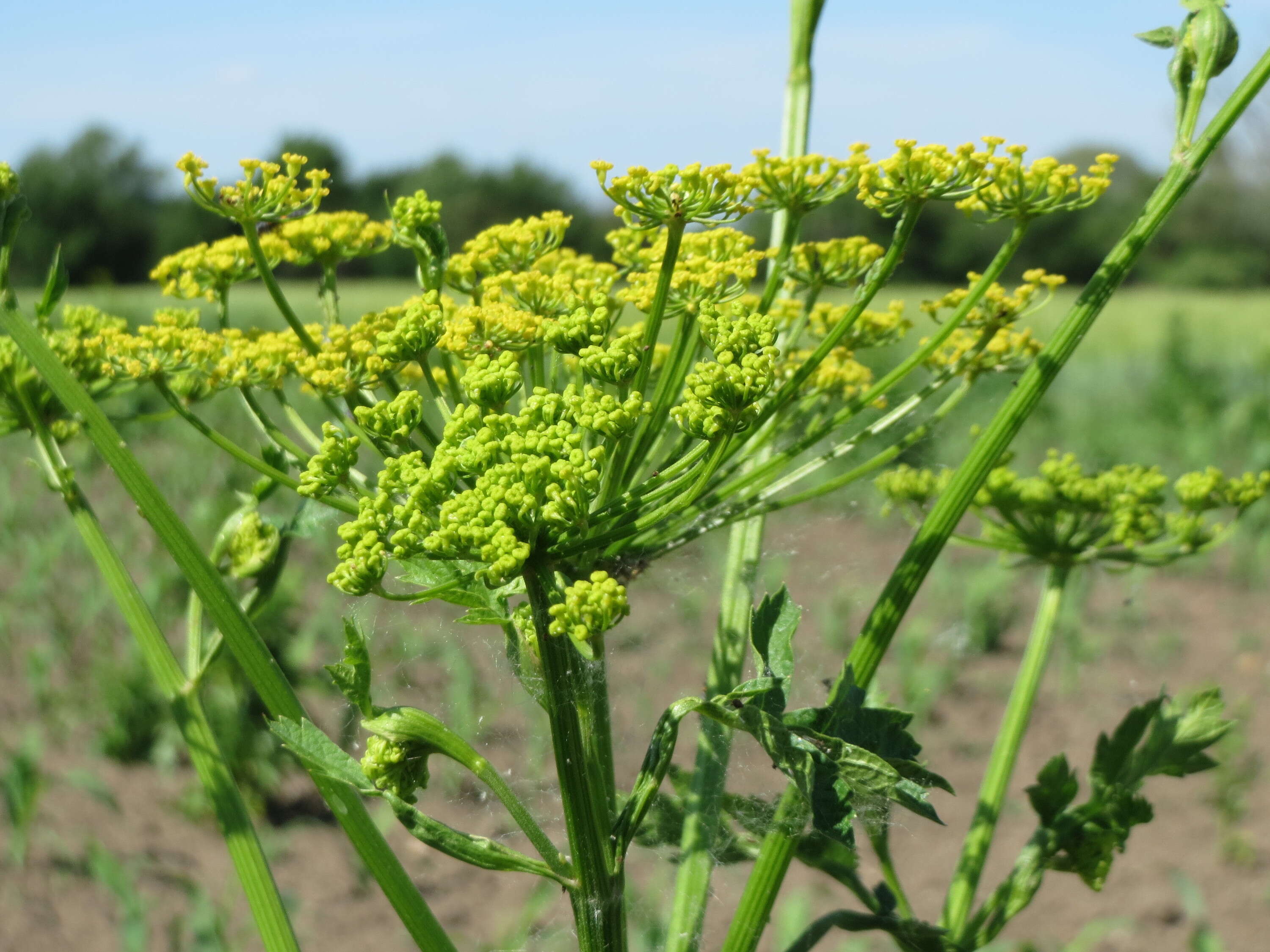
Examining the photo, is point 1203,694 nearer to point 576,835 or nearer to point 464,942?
point 576,835

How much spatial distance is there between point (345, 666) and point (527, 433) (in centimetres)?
31

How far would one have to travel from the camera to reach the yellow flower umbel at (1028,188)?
52.5 inches

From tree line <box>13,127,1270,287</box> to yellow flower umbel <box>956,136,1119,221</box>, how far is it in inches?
1650

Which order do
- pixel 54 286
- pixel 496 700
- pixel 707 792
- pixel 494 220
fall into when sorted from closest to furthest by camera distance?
pixel 54 286 < pixel 707 792 < pixel 496 700 < pixel 494 220

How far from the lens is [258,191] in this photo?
A: 1473 mm

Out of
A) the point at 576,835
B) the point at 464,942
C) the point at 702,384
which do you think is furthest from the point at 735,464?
the point at 464,942

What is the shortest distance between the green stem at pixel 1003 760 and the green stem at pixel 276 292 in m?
1.17

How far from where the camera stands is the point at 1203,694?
188cm

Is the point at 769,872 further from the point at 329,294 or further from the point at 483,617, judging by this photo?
the point at 329,294

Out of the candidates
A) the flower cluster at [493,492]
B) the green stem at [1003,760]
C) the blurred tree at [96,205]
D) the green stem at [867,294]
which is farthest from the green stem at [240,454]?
the blurred tree at [96,205]

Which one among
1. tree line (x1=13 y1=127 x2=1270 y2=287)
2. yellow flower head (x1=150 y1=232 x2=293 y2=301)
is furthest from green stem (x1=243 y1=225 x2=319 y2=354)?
tree line (x1=13 y1=127 x2=1270 y2=287)

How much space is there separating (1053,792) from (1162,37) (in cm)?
116

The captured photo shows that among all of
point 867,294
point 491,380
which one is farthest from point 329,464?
point 867,294

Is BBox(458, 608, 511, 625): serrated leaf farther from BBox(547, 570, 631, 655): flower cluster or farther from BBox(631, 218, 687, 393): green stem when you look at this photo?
BBox(631, 218, 687, 393): green stem
